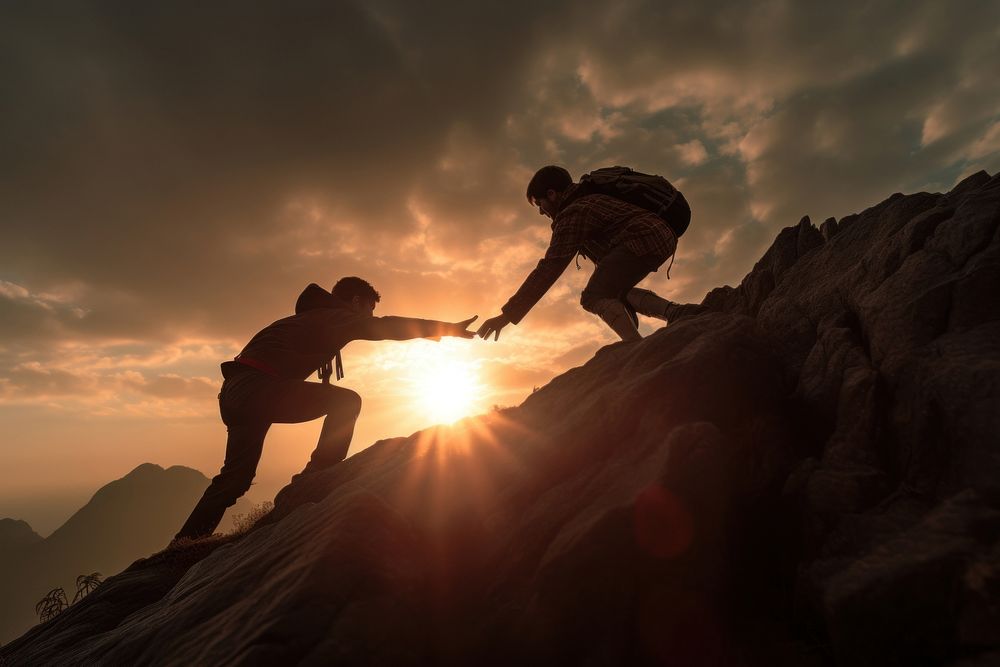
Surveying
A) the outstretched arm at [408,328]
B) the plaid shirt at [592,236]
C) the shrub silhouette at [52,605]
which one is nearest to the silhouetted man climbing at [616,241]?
the plaid shirt at [592,236]

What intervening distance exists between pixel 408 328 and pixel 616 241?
15.3 feet

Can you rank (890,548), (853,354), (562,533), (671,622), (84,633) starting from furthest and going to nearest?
1. (84,633)
2. (853,354)
3. (562,533)
4. (671,622)
5. (890,548)

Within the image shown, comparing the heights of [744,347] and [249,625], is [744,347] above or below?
above

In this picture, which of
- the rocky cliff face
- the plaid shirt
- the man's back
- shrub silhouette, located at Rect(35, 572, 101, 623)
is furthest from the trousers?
the plaid shirt

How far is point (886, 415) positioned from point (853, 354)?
3.32ft

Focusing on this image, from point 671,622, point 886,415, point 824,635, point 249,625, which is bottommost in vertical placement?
point 824,635

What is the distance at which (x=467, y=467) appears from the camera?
21.7 feet

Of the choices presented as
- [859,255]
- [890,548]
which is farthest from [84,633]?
[859,255]

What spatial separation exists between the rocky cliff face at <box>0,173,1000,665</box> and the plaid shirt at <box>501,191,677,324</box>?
6.26ft

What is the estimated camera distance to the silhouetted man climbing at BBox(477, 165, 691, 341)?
7.68 metres

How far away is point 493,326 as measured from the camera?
8.40 meters

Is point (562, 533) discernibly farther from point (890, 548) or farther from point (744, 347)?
point (744, 347)

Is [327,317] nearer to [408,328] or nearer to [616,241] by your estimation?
[408,328]

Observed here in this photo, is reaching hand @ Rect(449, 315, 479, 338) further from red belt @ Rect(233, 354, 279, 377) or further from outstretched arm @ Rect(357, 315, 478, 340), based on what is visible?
red belt @ Rect(233, 354, 279, 377)
